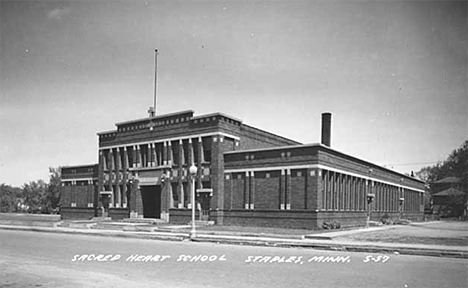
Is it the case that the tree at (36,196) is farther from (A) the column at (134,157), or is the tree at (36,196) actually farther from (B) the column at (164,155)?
(B) the column at (164,155)

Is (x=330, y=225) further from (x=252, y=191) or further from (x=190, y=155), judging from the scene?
(x=190, y=155)

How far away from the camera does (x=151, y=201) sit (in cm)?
4412

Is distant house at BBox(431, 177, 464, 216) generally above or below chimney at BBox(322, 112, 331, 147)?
below

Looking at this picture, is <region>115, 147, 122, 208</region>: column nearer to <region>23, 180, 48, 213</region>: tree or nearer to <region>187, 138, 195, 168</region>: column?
<region>187, 138, 195, 168</region>: column

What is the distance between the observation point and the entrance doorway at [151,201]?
43.4 m

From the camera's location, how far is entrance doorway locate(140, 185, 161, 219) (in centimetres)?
4344

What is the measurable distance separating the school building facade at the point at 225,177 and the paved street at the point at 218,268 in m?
15.2

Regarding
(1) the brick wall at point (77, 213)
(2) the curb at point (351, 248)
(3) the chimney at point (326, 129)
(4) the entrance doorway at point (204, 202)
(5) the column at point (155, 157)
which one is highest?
(3) the chimney at point (326, 129)

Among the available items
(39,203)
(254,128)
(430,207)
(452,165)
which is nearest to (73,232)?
(254,128)

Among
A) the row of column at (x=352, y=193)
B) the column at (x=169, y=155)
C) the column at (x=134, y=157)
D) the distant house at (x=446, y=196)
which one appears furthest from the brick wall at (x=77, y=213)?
the distant house at (x=446, y=196)

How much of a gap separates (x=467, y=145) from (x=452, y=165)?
2849cm

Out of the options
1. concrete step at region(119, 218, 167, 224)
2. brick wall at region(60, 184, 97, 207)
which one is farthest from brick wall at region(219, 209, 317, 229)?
brick wall at region(60, 184, 97, 207)

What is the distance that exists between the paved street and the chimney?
28559 mm

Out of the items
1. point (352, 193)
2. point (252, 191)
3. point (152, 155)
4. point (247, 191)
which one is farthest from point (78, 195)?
point (352, 193)
